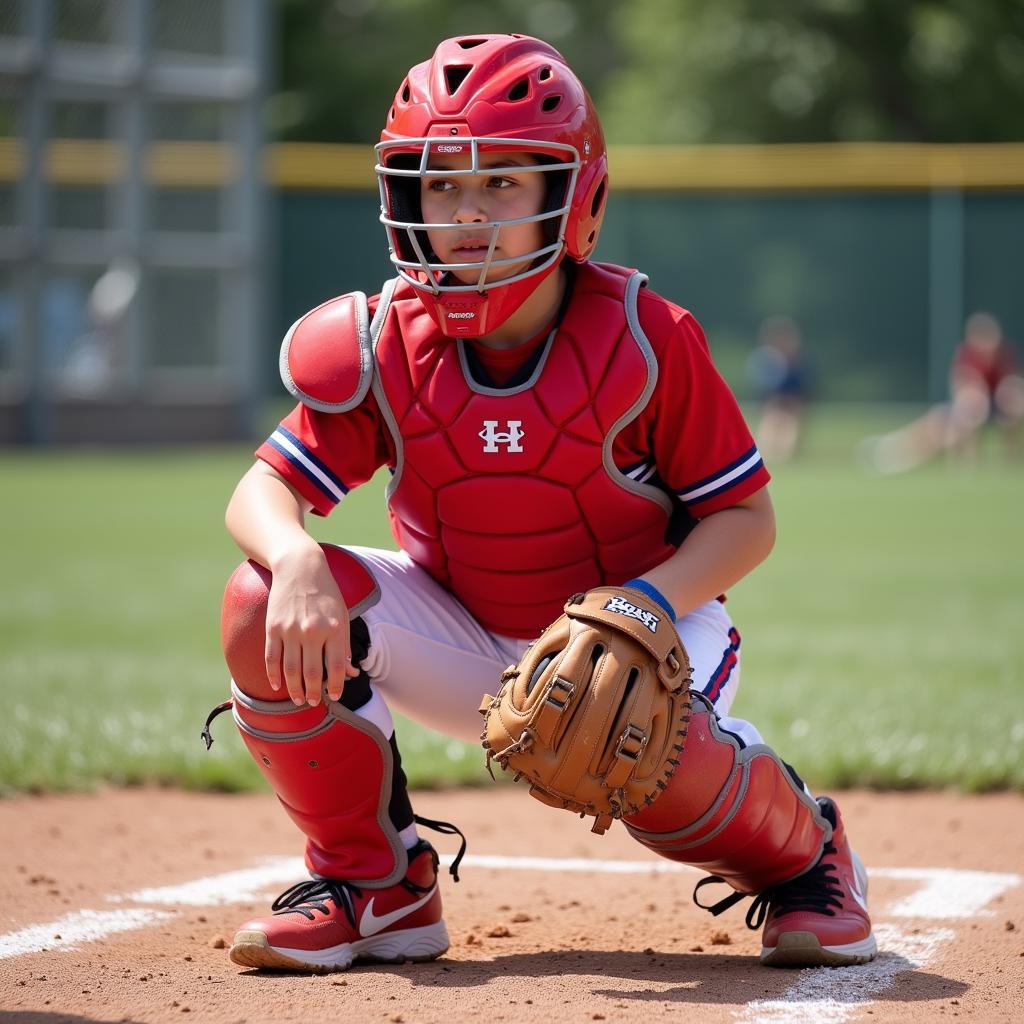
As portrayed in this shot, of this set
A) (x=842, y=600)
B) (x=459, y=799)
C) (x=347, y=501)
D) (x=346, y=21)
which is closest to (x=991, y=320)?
(x=347, y=501)

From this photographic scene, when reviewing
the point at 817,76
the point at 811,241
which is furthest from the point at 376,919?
the point at 817,76

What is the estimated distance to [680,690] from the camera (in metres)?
2.83

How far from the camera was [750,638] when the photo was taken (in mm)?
7766

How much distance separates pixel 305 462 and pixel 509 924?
1117mm

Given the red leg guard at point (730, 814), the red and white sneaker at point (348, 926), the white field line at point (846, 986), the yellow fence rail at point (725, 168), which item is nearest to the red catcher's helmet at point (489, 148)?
the red leg guard at point (730, 814)

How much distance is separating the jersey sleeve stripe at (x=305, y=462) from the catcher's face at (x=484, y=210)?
47cm

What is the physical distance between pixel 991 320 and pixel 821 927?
20284mm

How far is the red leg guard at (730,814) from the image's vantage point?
2.87 m

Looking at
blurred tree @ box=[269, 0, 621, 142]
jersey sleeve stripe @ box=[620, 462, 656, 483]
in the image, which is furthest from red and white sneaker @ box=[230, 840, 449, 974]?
blurred tree @ box=[269, 0, 621, 142]

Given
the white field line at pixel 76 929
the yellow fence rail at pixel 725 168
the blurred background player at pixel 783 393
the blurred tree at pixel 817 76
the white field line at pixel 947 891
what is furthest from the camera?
the blurred tree at pixel 817 76

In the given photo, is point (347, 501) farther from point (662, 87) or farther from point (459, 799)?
point (662, 87)

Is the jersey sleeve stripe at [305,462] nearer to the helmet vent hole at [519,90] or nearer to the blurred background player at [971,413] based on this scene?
the helmet vent hole at [519,90]

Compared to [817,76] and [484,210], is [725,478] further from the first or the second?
[817,76]

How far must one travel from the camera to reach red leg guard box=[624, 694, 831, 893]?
287 centimetres
